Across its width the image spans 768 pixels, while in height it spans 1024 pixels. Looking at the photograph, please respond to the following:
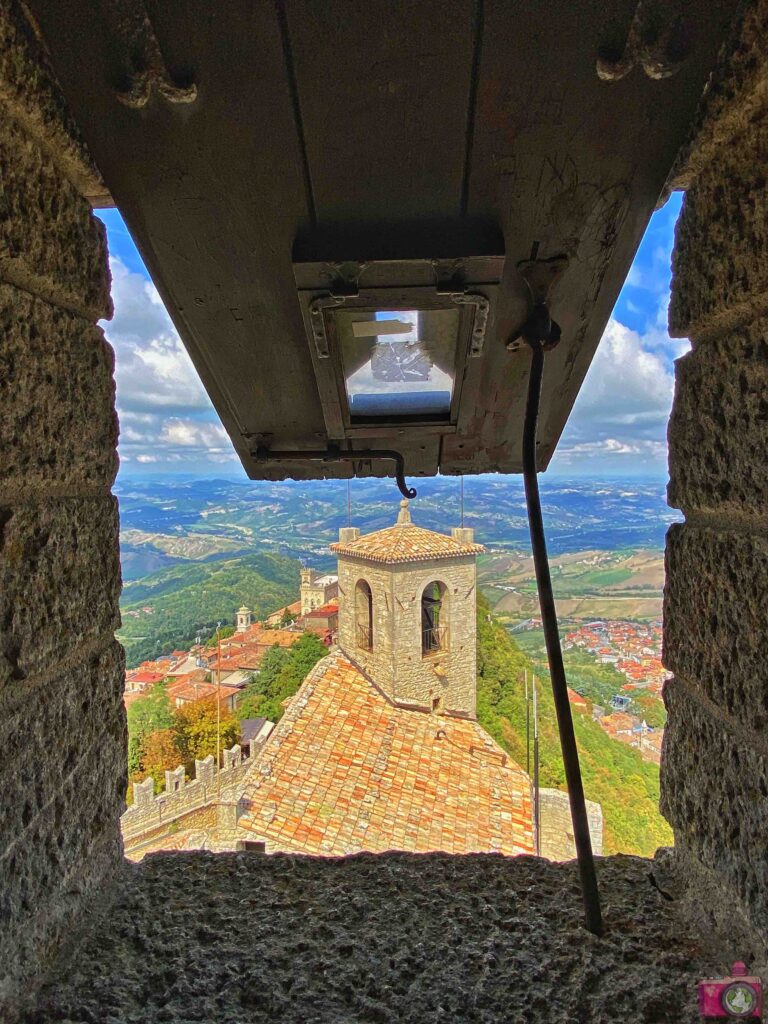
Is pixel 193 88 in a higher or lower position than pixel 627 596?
higher

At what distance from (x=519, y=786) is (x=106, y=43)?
8.84 m

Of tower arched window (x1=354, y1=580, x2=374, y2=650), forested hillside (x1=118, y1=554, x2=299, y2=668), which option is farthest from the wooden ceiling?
tower arched window (x1=354, y1=580, x2=374, y2=650)

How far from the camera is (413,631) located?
416 inches

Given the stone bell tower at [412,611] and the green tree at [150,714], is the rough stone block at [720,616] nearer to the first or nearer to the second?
the stone bell tower at [412,611]

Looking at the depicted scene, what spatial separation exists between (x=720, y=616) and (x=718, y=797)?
0.18 meters

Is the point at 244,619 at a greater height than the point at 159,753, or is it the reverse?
the point at 244,619

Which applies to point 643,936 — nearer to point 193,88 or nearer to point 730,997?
point 730,997

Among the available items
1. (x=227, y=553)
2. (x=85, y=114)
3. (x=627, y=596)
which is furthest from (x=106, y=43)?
(x=227, y=553)

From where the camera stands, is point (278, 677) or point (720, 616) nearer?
point (720, 616)

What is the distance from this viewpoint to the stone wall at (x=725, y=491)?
481 mm

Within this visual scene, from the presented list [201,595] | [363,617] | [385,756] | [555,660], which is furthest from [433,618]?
[555,660]

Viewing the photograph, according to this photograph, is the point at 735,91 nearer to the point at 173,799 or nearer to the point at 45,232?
the point at 45,232

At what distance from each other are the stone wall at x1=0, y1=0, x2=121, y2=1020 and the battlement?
283 inches

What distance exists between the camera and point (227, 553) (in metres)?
10.4
